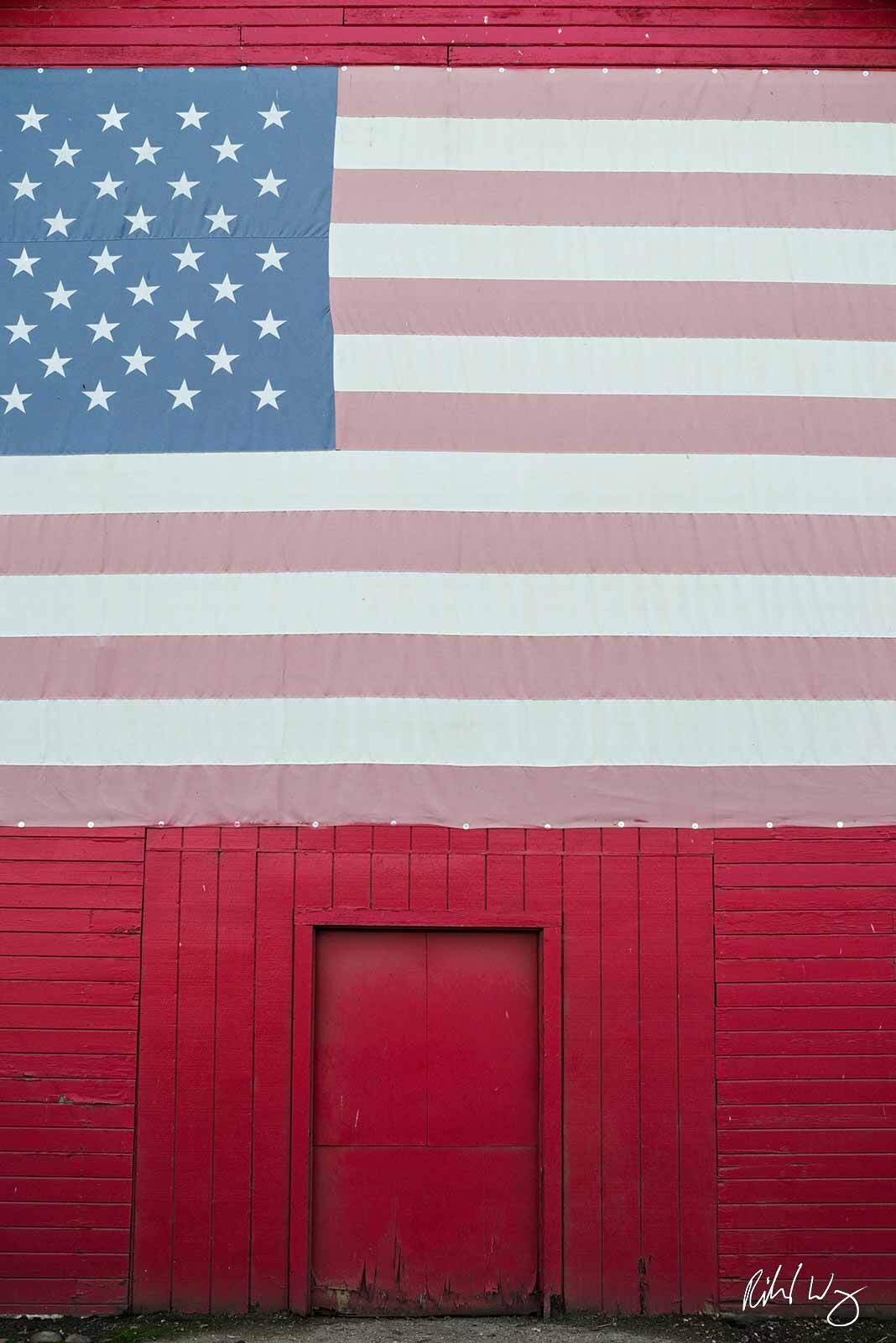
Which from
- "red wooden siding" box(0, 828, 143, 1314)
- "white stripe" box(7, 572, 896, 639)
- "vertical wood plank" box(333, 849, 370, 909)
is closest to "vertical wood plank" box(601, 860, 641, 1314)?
"vertical wood plank" box(333, 849, 370, 909)

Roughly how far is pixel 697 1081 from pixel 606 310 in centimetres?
464

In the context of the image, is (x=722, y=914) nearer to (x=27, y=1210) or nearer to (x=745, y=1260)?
(x=745, y=1260)

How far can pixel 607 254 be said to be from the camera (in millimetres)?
7969

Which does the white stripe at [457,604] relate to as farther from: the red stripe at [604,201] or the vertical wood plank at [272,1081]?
the red stripe at [604,201]

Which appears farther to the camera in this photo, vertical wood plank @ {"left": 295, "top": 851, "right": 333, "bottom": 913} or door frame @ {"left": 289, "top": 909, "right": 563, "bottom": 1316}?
vertical wood plank @ {"left": 295, "top": 851, "right": 333, "bottom": 913}

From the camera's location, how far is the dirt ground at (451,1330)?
22.3 feet

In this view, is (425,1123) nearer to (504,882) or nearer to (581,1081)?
(581,1081)

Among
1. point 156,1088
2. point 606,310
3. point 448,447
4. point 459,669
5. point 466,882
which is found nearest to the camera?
point 156,1088

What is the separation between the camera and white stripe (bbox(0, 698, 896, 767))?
745 cm

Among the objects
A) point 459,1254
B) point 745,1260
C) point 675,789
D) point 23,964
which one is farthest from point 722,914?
point 23,964

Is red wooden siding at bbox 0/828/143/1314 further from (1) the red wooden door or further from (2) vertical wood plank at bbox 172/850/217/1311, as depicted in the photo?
(1) the red wooden door

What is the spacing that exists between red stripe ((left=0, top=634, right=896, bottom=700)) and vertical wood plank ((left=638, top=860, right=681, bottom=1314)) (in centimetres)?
98

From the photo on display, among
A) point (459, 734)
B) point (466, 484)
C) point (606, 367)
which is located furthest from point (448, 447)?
point (459, 734)
